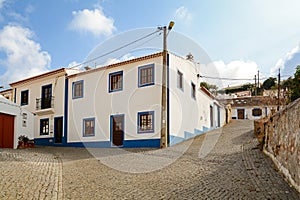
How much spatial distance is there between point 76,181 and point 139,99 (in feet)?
30.7

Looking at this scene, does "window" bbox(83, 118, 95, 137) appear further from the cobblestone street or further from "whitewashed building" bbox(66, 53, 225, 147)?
the cobblestone street

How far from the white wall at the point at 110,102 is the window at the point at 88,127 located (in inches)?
9.6

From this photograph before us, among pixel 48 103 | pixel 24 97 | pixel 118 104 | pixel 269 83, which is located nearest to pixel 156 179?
pixel 118 104

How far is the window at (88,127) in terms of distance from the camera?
63.5 feet

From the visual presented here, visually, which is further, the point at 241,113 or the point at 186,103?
the point at 241,113

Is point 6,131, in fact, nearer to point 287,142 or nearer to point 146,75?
point 146,75

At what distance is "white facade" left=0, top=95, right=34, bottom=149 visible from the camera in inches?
690

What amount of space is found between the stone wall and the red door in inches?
568

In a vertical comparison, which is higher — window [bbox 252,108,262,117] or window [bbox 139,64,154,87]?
window [bbox 139,64,154,87]

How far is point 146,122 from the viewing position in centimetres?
1686

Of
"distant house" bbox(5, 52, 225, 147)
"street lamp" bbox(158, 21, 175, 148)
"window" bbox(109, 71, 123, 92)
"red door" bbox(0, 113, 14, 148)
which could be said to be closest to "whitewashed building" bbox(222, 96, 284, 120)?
"distant house" bbox(5, 52, 225, 147)

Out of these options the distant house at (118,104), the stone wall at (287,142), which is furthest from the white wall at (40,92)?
the stone wall at (287,142)

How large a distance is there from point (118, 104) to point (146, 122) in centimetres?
228

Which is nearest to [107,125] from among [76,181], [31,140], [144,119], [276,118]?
[144,119]
